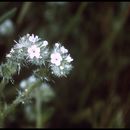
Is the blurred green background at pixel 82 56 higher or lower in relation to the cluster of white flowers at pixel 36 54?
higher

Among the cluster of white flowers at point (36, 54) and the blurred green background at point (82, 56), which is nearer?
the cluster of white flowers at point (36, 54)

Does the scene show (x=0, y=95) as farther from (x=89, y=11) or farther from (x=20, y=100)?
(x=89, y=11)

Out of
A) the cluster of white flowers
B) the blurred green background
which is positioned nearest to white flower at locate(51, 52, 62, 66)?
the cluster of white flowers

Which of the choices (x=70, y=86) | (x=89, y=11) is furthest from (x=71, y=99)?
(x=89, y=11)

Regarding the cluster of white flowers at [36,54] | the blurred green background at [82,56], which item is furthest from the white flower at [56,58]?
the blurred green background at [82,56]

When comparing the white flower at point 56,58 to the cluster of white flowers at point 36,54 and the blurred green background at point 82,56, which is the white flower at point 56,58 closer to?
the cluster of white flowers at point 36,54

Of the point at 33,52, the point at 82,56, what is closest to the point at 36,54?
the point at 33,52

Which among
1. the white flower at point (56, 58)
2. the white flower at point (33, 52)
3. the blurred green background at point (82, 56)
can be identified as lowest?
the white flower at point (56, 58)
